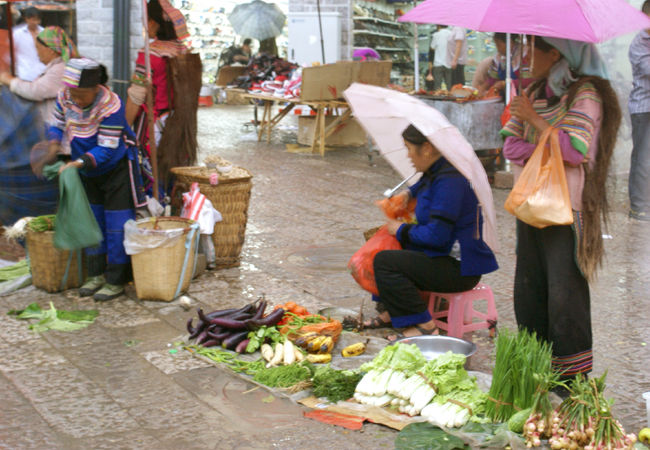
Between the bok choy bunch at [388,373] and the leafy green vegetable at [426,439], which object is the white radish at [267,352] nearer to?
the bok choy bunch at [388,373]

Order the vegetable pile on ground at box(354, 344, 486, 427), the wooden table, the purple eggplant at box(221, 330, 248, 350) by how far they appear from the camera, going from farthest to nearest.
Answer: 1. the wooden table
2. the purple eggplant at box(221, 330, 248, 350)
3. the vegetable pile on ground at box(354, 344, 486, 427)

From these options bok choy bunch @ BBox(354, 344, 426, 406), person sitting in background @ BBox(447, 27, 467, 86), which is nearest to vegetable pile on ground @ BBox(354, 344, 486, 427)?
bok choy bunch @ BBox(354, 344, 426, 406)

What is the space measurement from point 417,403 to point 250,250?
342 cm

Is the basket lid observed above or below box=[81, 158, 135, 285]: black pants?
above

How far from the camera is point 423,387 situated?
12.5 feet

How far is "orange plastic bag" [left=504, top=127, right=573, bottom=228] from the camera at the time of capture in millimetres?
3561

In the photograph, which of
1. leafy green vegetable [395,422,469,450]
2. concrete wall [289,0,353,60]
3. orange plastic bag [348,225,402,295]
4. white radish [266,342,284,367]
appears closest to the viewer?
leafy green vegetable [395,422,469,450]

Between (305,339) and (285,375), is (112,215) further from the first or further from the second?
(285,375)

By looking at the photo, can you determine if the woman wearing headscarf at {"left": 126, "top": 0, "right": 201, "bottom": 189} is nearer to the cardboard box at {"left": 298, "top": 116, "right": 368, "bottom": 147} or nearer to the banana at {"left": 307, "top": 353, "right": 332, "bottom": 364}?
the banana at {"left": 307, "top": 353, "right": 332, "bottom": 364}

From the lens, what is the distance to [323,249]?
698cm

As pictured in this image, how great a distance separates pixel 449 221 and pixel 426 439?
1.51 m

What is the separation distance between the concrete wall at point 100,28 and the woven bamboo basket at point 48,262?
312cm

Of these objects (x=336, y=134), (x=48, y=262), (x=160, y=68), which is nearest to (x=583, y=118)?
(x=160, y=68)

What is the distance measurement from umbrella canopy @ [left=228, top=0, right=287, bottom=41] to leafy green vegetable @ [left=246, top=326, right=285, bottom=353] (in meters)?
13.8
